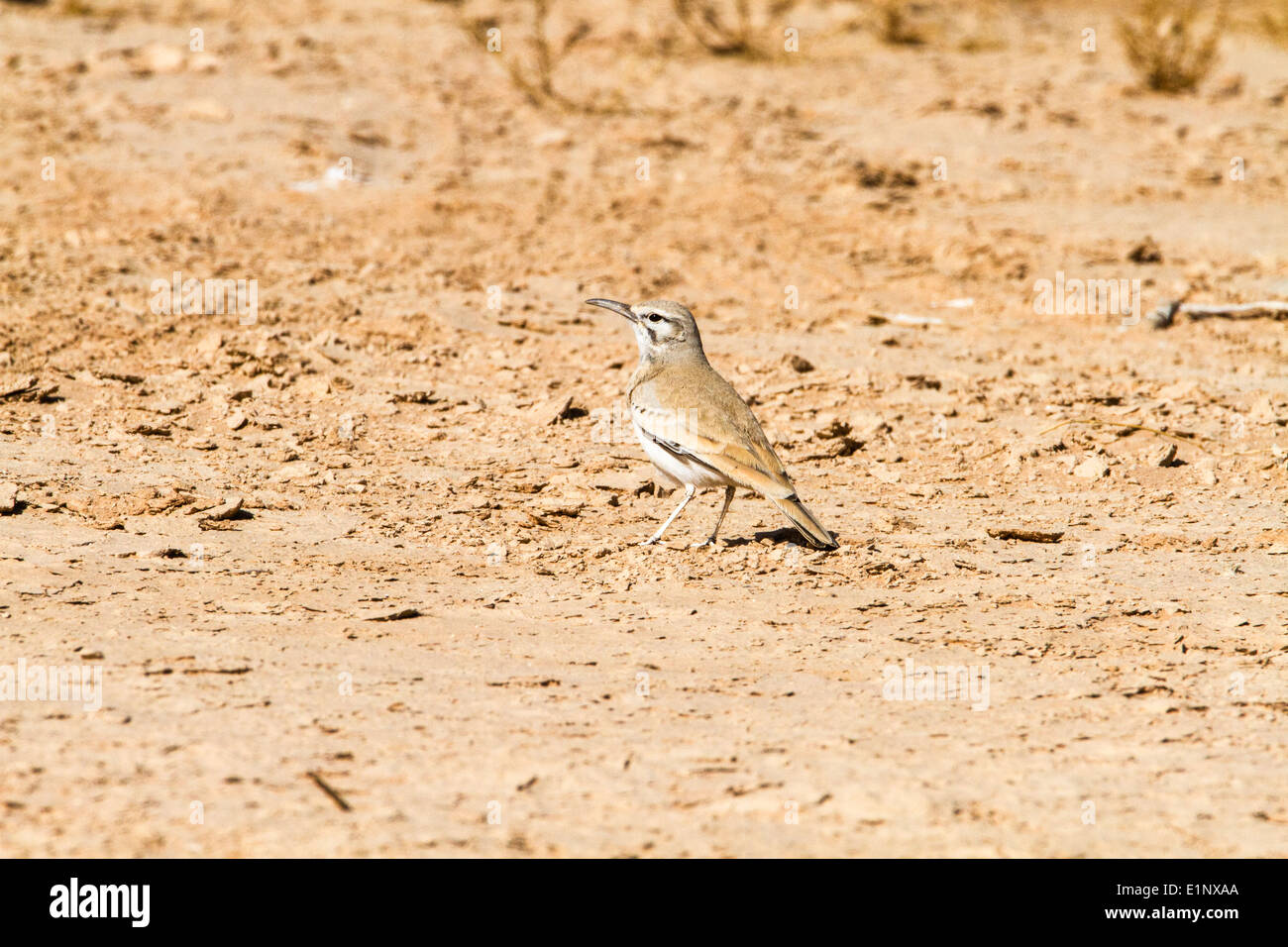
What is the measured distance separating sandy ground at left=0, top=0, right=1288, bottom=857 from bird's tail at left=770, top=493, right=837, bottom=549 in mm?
210

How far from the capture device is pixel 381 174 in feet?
41.5

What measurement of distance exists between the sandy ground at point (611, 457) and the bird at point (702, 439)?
287mm

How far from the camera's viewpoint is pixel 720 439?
663 cm

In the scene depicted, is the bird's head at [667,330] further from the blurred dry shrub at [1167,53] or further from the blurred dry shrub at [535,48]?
the blurred dry shrub at [1167,53]

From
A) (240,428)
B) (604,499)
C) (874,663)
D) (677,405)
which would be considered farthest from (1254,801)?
(240,428)

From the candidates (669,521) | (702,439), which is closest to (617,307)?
(702,439)

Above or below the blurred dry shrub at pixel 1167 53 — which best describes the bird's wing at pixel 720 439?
below

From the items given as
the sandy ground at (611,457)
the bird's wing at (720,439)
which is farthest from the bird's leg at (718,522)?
the bird's wing at (720,439)

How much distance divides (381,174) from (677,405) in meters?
6.67

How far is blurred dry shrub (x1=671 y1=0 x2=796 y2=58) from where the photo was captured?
54.3 ft

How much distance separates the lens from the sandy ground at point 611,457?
178 inches

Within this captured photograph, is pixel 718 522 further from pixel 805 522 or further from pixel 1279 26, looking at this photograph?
pixel 1279 26

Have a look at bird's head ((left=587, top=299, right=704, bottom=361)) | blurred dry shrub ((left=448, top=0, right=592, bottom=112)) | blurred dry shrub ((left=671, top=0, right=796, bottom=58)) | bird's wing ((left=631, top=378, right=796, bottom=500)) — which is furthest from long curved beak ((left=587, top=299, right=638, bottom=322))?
blurred dry shrub ((left=671, top=0, right=796, bottom=58))
